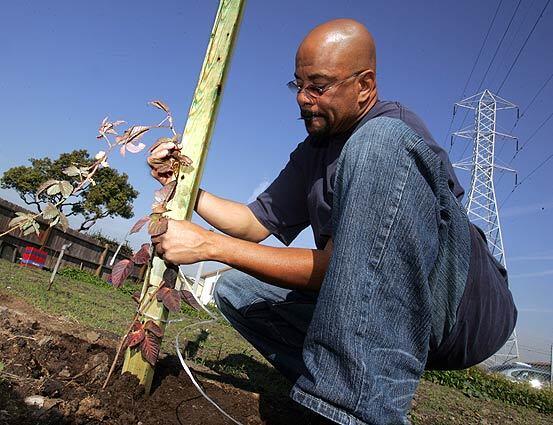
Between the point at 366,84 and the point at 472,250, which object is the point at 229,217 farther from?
the point at 472,250

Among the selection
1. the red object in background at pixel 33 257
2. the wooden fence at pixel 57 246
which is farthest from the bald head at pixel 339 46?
the red object in background at pixel 33 257

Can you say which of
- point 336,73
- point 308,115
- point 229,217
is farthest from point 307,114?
point 229,217

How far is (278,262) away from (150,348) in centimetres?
60

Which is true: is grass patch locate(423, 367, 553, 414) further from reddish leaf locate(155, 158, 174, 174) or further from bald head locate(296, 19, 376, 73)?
reddish leaf locate(155, 158, 174, 174)

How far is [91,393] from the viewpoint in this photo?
1443 mm

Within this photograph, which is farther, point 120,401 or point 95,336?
point 95,336

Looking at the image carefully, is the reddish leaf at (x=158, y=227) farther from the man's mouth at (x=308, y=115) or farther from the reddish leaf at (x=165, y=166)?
the man's mouth at (x=308, y=115)

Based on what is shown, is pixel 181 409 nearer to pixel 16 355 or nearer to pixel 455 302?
pixel 16 355

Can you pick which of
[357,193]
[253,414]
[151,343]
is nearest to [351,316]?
[357,193]

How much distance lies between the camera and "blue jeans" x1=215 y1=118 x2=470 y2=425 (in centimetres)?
111

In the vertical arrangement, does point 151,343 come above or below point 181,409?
above

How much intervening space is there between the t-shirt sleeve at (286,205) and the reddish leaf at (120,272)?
87cm

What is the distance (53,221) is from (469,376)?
9.49 meters

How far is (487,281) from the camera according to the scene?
4.91 feet
